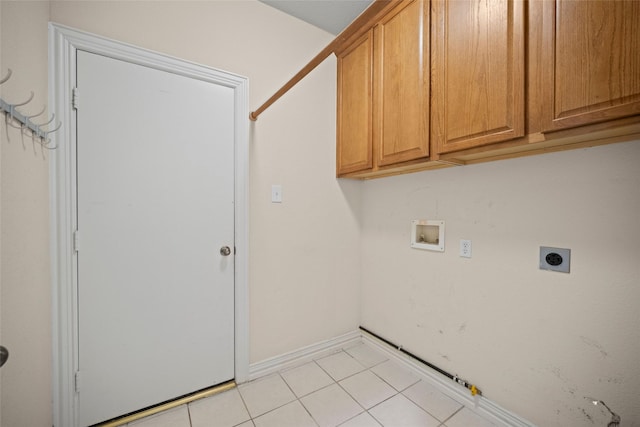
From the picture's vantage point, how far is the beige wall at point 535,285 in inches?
41.1

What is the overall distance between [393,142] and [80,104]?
1.76m

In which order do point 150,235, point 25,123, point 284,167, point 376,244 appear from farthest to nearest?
point 376,244 < point 284,167 < point 150,235 < point 25,123

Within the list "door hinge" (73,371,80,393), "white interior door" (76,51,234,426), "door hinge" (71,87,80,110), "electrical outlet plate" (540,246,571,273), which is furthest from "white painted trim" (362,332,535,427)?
"door hinge" (71,87,80,110)

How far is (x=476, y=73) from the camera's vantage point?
1.19m

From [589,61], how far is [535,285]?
100 centimetres

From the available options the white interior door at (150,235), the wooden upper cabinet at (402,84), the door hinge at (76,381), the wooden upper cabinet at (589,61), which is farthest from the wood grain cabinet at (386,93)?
the door hinge at (76,381)

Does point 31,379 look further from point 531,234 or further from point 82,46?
point 531,234

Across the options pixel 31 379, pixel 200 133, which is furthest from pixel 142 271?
pixel 200 133

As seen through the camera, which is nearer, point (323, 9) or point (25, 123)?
point (25, 123)

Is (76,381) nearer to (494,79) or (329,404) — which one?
(329,404)

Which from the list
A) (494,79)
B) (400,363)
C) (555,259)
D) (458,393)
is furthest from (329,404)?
(494,79)

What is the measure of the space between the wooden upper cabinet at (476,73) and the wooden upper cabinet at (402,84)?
0.07 m

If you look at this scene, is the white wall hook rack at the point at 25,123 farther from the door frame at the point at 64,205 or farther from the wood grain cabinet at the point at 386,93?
the wood grain cabinet at the point at 386,93

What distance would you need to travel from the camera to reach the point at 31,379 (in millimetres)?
1079
